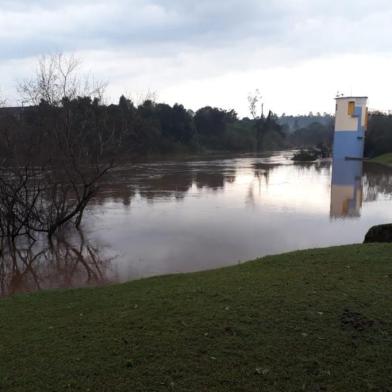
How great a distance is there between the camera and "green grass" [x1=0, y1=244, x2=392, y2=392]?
359 centimetres

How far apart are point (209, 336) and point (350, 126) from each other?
4448 centimetres

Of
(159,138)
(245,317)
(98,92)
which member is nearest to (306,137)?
(159,138)

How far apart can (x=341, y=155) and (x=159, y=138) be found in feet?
76.4

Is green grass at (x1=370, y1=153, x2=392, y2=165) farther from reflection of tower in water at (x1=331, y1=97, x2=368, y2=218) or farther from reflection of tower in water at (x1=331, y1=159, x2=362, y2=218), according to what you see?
reflection of tower in water at (x1=331, y1=159, x2=362, y2=218)

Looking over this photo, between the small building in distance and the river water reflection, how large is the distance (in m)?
22.5

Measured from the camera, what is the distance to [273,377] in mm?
3598

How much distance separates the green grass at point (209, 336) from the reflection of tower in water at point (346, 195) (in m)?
10.2

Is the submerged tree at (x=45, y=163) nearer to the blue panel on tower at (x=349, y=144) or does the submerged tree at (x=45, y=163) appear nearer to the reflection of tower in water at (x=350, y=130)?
the reflection of tower in water at (x=350, y=130)

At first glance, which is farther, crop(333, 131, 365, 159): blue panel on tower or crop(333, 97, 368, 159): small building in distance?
crop(333, 131, 365, 159): blue panel on tower

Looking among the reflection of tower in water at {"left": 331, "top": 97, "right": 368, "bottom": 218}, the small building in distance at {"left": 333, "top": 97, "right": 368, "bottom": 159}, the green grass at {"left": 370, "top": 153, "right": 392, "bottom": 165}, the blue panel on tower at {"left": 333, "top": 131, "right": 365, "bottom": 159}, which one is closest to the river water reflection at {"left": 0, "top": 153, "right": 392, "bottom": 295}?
the green grass at {"left": 370, "top": 153, "right": 392, "bottom": 165}

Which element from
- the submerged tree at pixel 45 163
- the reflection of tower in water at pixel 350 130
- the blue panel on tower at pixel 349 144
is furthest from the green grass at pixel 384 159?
the submerged tree at pixel 45 163

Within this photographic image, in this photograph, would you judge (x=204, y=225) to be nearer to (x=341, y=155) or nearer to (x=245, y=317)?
(x=245, y=317)

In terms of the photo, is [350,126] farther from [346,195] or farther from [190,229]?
[190,229]

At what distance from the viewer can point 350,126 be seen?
45.1 m
